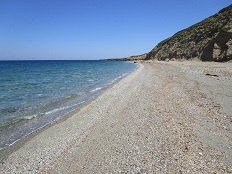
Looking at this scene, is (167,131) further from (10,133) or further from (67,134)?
(10,133)

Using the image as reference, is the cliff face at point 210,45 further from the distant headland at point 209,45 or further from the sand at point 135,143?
the sand at point 135,143

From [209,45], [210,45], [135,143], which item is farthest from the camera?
[209,45]

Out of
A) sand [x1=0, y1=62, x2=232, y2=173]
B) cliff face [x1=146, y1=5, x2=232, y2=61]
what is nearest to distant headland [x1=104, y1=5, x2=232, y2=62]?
cliff face [x1=146, y1=5, x2=232, y2=61]

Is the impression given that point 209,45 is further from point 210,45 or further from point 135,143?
point 135,143

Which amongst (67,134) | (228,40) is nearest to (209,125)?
(67,134)

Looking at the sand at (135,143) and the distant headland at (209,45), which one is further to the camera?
the distant headland at (209,45)

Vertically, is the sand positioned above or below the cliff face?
below

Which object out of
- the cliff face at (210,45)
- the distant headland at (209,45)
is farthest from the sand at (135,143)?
the cliff face at (210,45)

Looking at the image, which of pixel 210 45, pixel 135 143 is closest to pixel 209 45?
pixel 210 45

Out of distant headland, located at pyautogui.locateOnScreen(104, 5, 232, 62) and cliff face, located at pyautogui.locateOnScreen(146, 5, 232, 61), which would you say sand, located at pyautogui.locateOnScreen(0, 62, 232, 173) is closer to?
distant headland, located at pyautogui.locateOnScreen(104, 5, 232, 62)

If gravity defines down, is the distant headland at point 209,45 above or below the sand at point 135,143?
above

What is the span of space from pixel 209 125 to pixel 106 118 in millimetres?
4583

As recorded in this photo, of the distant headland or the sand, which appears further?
the distant headland

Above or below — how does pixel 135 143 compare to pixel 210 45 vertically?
below
